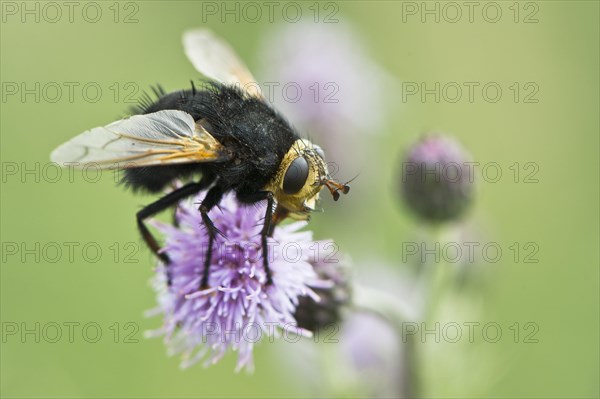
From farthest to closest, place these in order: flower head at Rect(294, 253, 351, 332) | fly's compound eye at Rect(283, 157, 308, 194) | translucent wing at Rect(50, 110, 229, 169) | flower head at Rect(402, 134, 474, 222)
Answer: flower head at Rect(402, 134, 474, 222) < flower head at Rect(294, 253, 351, 332) < fly's compound eye at Rect(283, 157, 308, 194) < translucent wing at Rect(50, 110, 229, 169)

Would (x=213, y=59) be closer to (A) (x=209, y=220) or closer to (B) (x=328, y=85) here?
(A) (x=209, y=220)

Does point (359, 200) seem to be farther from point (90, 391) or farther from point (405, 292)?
point (90, 391)

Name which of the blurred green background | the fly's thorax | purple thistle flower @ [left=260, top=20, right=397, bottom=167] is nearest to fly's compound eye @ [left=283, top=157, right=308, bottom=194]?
the fly's thorax

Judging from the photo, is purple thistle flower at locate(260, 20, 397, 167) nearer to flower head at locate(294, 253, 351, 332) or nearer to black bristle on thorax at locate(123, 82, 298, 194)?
flower head at locate(294, 253, 351, 332)

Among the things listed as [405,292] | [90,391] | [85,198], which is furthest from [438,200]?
[85,198]

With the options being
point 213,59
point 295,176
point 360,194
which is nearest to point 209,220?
point 295,176

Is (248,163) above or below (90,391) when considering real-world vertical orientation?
above

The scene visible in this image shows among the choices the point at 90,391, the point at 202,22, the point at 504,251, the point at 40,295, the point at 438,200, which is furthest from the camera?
the point at 202,22
